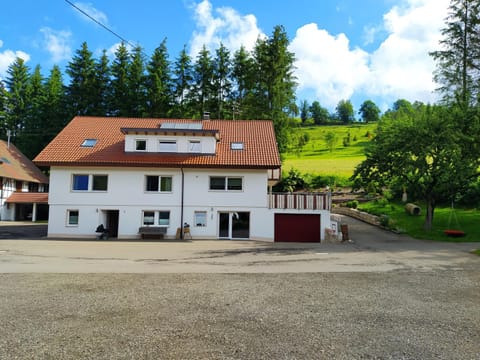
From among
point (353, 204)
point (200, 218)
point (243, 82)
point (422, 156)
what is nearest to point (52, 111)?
point (243, 82)

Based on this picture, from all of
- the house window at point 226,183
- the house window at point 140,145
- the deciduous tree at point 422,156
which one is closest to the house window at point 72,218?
the house window at point 140,145

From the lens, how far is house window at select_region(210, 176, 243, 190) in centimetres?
2342

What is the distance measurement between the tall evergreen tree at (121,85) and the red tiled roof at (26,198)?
12.9 m

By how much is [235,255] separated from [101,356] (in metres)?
10.9

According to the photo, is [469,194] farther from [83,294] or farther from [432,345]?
[83,294]

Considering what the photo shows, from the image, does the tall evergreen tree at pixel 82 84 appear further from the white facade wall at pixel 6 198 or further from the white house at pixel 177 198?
the white house at pixel 177 198

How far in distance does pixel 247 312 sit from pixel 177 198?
16.7 m

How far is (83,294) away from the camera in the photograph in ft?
27.3

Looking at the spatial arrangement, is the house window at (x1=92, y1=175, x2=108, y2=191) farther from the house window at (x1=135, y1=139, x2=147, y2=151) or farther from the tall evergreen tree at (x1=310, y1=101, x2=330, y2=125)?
the tall evergreen tree at (x1=310, y1=101, x2=330, y2=125)

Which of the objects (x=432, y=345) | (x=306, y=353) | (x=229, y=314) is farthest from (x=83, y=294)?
(x=432, y=345)

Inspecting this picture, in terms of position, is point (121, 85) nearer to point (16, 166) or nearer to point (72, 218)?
point (16, 166)

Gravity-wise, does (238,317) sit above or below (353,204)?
below

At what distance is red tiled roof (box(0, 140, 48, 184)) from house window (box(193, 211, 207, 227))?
24623mm

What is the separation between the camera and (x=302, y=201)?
2300 centimetres
